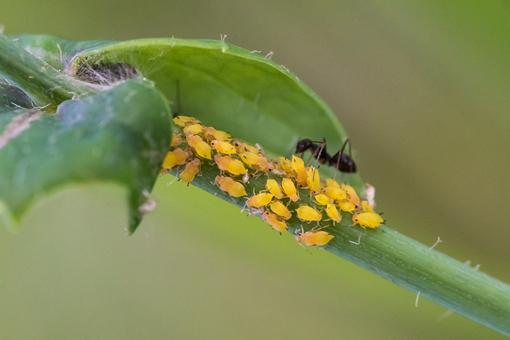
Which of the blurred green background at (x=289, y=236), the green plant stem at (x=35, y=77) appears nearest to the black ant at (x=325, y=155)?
the green plant stem at (x=35, y=77)

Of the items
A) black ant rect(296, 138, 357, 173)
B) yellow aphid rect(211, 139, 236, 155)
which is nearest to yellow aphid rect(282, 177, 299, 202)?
yellow aphid rect(211, 139, 236, 155)

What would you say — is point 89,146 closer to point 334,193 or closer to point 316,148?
point 334,193

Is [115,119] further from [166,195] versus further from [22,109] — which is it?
[166,195]

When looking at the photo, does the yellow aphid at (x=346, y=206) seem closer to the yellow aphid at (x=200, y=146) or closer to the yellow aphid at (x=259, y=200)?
the yellow aphid at (x=259, y=200)

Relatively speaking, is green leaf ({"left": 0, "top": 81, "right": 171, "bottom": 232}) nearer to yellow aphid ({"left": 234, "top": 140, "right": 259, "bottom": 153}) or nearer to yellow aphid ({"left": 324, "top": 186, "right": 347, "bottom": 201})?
yellow aphid ({"left": 234, "top": 140, "right": 259, "bottom": 153})

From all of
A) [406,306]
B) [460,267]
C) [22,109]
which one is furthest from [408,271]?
[406,306]
